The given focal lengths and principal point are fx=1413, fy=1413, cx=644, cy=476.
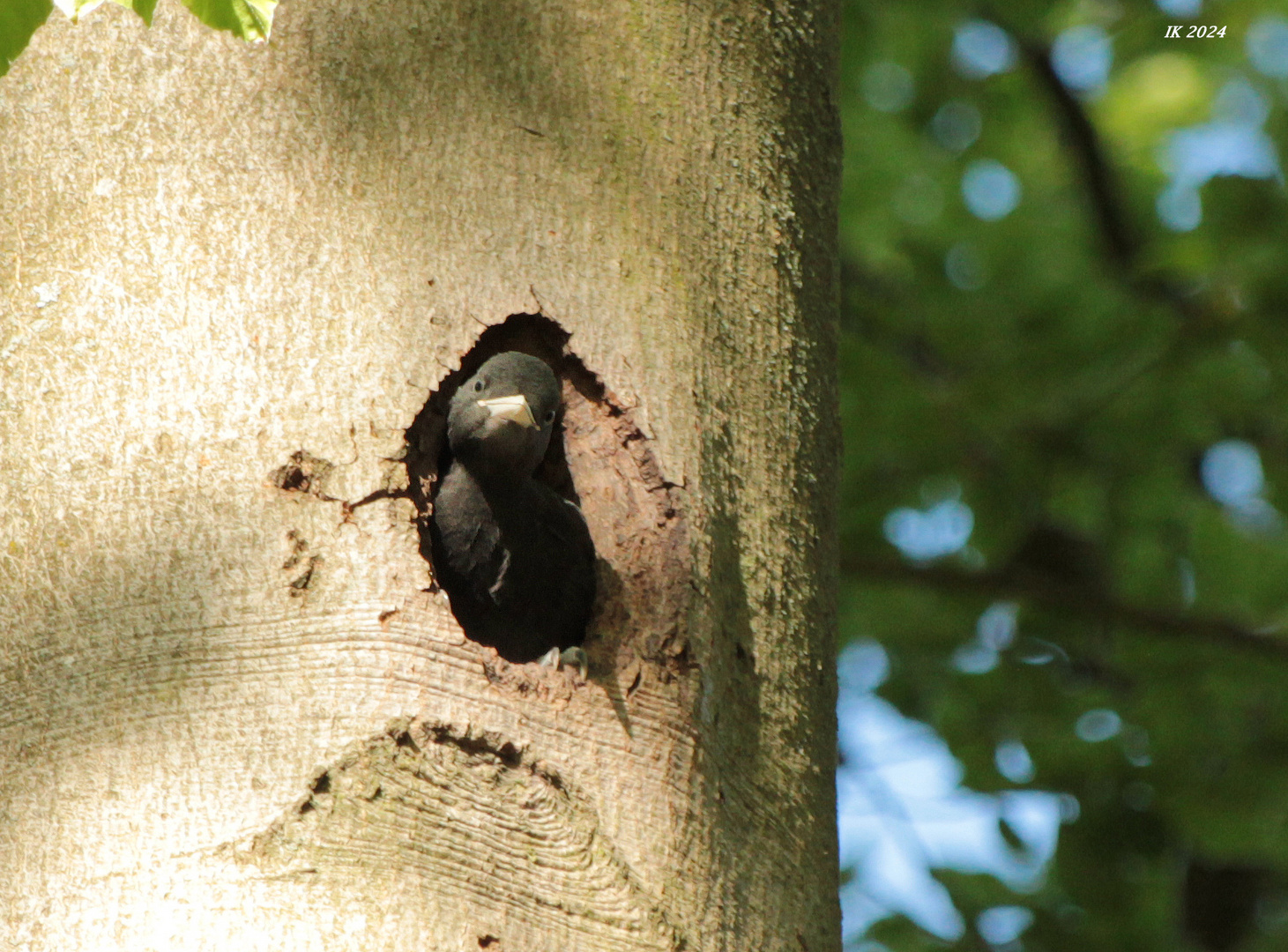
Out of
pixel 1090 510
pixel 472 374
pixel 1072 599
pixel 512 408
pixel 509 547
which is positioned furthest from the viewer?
pixel 1090 510

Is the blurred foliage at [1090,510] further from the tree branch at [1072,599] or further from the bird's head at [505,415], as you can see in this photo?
the bird's head at [505,415]

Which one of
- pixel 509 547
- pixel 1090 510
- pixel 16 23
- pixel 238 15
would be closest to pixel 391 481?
pixel 238 15

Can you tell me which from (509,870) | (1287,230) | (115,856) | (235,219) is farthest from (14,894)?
(1287,230)

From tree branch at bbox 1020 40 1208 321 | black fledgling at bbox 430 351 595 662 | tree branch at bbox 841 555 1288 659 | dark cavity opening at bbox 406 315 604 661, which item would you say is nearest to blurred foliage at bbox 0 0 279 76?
dark cavity opening at bbox 406 315 604 661

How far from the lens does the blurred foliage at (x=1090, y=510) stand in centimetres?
531

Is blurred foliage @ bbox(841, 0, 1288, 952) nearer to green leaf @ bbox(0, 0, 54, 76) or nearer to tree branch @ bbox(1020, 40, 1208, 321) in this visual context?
tree branch @ bbox(1020, 40, 1208, 321)

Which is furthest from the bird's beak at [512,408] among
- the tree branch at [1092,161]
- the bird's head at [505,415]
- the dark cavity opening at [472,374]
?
the tree branch at [1092,161]

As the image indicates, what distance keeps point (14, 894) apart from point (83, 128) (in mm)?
1075

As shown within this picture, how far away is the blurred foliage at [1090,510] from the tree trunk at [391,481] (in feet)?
10.9

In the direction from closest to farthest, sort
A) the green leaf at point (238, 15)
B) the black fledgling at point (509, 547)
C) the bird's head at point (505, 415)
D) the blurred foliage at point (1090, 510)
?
the green leaf at point (238, 15), the bird's head at point (505, 415), the black fledgling at point (509, 547), the blurred foliage at point (1090, 510)

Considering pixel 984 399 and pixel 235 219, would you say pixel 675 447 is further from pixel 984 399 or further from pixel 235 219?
pixel 984 399

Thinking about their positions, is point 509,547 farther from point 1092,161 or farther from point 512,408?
point 1092,161

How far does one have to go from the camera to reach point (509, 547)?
3289mm

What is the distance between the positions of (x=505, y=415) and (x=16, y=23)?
115 cm
